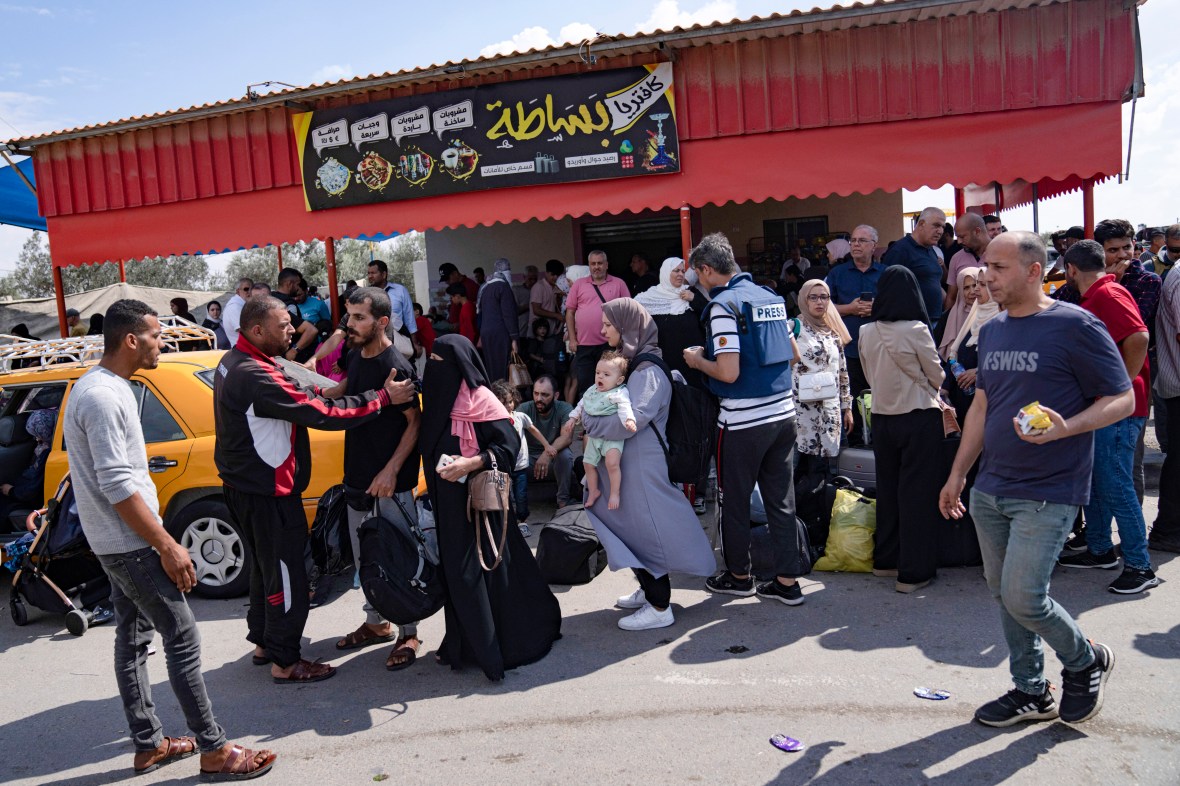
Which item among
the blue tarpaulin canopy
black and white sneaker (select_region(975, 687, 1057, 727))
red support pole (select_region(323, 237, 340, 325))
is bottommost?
black and white sneaker (select_region(975, 687, 1057, 727))

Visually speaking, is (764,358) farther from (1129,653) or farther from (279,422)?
(279,422)

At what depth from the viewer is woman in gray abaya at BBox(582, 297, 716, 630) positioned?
504 cm

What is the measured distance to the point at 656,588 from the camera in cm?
509

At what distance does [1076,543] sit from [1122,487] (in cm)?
75

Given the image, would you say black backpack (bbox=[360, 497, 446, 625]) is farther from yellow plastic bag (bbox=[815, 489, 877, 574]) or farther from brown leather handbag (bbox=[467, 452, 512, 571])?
yellow plastic bag (bbox=[815, 489, 877, 574])

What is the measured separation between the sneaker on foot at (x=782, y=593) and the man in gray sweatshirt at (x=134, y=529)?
291 cm

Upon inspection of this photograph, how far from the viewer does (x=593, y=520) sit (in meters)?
5.21

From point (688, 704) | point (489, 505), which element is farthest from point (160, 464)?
point (688, 704)

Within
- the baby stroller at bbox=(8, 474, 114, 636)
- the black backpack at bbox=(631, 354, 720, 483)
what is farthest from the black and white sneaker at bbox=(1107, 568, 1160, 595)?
the baby stroller at bbox=(8, 474, 114, 636)

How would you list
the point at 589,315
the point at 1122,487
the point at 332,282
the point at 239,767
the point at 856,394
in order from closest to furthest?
the point at 239,767
the point at 1122,487
the point at 856,394
the point at 589,315
the point at 332,282

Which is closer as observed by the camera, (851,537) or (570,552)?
(570,552)

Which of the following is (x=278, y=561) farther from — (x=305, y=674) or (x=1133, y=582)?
(x=1133, y=582)

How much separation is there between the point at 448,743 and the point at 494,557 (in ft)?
3.22

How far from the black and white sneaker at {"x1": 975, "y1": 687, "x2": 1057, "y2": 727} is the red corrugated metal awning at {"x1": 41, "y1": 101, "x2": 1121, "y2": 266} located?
19.0 ft
